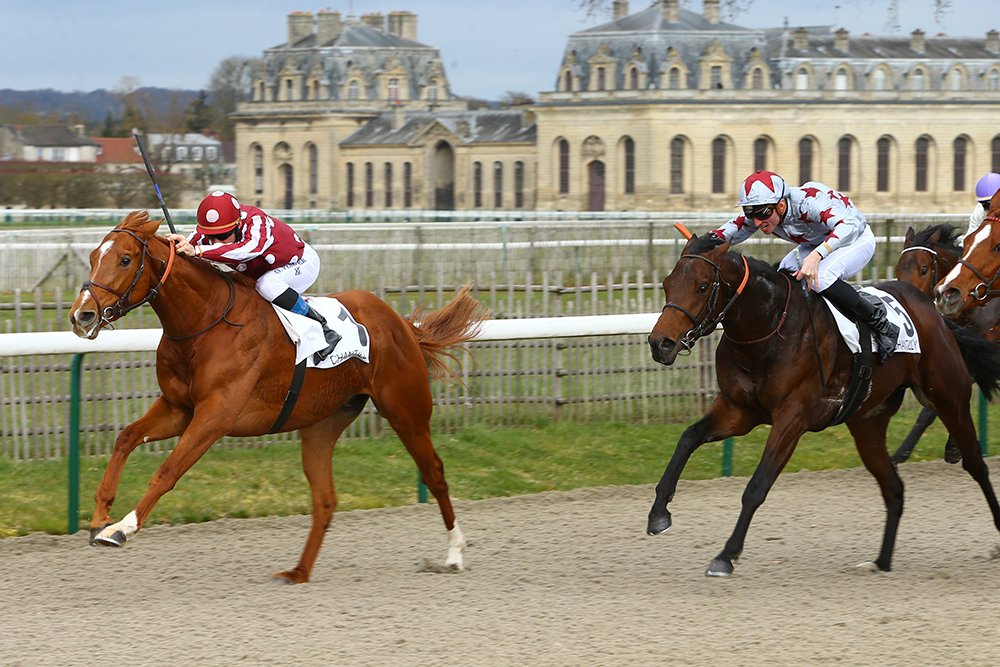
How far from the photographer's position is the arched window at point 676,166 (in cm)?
5916

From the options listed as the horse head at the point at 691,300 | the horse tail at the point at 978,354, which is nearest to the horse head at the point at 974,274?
the horse tail at the point at 978,354

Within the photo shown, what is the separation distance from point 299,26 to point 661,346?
68.0 metres

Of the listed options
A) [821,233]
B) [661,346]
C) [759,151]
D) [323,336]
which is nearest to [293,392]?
[323,336]

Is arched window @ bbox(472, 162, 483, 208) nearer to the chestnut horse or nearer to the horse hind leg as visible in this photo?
the chestnut horse

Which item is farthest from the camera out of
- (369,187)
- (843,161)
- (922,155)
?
(369,187)

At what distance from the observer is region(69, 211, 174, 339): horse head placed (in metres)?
5.64

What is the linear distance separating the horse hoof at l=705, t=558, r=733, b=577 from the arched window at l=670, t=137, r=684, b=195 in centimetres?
5373

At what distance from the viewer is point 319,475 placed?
6.48 metres

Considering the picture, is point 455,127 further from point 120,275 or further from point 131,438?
point 120,275

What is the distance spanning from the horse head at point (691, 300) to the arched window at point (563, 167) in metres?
54.1

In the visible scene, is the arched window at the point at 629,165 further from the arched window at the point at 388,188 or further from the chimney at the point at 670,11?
the arched window at the point at 388,188

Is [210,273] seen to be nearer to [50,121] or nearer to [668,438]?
[668,438]

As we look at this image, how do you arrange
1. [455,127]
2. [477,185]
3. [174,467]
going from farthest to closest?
1. [477,185]
2. [455,127]
3. [174,467]

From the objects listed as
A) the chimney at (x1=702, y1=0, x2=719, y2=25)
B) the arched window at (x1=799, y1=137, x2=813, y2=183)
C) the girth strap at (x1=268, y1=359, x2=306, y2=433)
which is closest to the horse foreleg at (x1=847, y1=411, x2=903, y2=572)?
the girth strap at (x1=268, y1=359, x2=306, y2=433)
